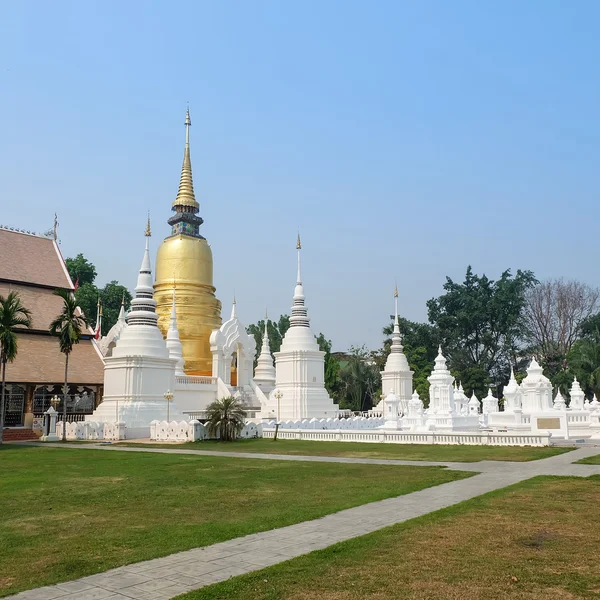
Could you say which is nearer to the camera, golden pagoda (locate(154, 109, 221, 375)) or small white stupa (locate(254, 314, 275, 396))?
golden pagoda (locate(154, 109, 221, 375))

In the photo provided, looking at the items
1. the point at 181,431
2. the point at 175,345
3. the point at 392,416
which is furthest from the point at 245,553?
the point at 175,345

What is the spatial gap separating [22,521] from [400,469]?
942cm

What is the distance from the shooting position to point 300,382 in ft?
138

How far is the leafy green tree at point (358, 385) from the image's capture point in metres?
61.6

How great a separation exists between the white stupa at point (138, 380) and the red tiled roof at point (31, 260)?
7.80m

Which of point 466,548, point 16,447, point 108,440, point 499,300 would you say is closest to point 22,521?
point 466,548

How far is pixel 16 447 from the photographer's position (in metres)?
26.2

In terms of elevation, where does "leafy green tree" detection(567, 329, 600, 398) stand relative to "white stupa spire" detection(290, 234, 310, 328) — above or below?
below

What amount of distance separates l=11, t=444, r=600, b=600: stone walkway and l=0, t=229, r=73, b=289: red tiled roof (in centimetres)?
3366

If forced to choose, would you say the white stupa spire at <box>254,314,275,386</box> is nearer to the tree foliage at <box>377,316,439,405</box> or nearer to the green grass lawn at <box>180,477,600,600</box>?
the tree foliage at <box>377,316,439,405</box>

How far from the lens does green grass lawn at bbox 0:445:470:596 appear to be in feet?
24.9

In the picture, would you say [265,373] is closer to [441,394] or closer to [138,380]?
[138,380]

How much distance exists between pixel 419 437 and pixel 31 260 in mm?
→ 27887

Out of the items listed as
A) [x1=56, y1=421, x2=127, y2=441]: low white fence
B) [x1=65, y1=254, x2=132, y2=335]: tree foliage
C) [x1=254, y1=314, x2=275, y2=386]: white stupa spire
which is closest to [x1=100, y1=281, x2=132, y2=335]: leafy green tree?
[x1=65, y1=254, x2=132, y2=335]: tree foliage
